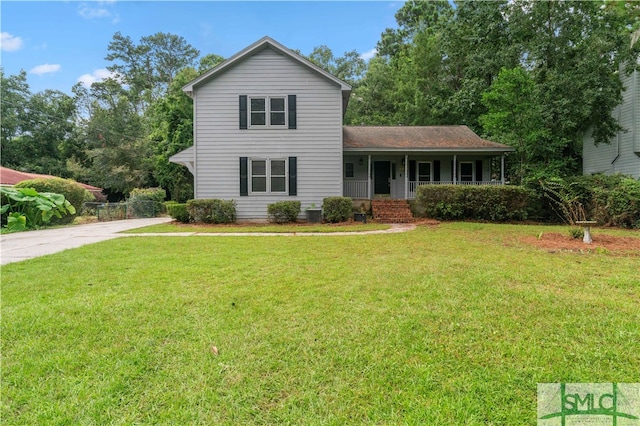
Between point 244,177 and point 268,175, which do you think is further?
point 268,175

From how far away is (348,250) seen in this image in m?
6.96

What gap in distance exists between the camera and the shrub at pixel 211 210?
42.7 ft

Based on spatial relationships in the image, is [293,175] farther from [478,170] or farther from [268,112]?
[478,170]

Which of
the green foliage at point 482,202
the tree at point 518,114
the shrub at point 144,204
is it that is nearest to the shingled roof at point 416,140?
the tree at point 518,114

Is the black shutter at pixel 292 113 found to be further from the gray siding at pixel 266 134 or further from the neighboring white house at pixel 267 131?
the gray siding at pixel 266 134

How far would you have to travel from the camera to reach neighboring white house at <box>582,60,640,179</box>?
1555cm

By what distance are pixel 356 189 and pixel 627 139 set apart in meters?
14.1

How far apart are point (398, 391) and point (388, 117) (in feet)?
87.9

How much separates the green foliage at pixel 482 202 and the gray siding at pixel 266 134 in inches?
171

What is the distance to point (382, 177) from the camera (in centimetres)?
1695

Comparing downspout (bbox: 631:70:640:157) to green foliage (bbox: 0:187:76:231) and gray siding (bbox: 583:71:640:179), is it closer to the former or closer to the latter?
gray siding (bbox: 583:71:640:179)

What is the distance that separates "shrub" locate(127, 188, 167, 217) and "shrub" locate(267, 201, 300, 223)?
10.7 metres

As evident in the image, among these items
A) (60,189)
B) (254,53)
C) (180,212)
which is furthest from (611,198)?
(60,189)

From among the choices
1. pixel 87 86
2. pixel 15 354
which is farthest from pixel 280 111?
pixel 87 86
